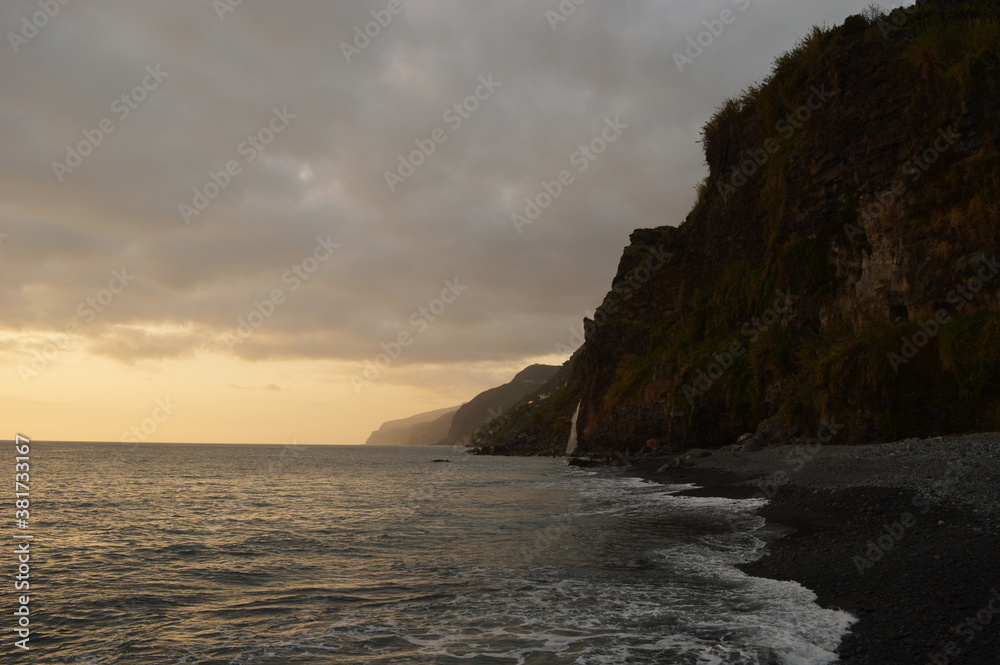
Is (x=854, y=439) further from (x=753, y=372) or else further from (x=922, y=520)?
(x=922, y=520)

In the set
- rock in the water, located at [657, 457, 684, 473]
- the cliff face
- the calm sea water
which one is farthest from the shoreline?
rock in the water, located at [657, 457, 684, 473]

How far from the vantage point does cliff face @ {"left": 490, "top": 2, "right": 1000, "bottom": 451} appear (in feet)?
91.5

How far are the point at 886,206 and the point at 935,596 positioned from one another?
29599mm

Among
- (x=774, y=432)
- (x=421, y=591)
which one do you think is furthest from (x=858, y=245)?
(x=421, y=591)

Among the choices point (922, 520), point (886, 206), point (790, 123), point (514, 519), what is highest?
point (790, 123)

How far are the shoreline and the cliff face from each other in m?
6.30

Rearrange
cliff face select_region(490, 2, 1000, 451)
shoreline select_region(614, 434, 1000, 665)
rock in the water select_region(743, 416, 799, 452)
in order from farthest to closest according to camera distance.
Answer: rock in the water select_region(743, 416, 799, 452) → cliff face select_region(490, 2, 1000, 451) → shoreline select_region(614, 434, 1000, 665)

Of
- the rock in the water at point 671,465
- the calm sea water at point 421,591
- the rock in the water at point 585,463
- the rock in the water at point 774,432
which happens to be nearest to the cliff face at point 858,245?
the rock in the water at point 774,432

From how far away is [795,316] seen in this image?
134 ft

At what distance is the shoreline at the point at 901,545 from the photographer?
8.28 m

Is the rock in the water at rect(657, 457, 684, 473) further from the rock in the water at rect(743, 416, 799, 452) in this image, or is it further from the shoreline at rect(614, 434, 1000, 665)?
Answer: the shoreline at rect(614, 434, 1000, 665)

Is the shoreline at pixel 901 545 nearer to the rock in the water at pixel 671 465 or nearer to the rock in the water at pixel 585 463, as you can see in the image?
the rock in the water at pixel 671 465

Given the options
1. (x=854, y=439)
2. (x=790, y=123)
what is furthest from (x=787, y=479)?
(x=790, y=123)

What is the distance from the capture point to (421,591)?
1366 centimetres
